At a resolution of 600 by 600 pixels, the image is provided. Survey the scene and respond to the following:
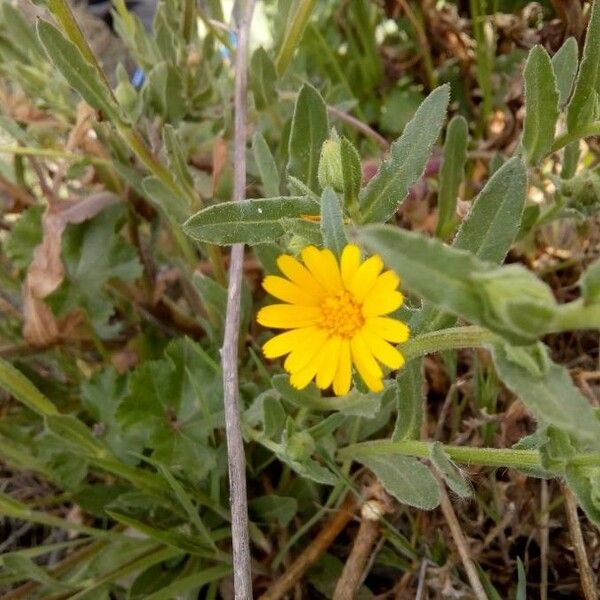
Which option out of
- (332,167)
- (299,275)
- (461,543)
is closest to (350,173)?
(332,167)

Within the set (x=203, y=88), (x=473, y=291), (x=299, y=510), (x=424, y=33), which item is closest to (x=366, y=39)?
(x=424, y=33)

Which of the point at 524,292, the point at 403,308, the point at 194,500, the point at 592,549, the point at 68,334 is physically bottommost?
the point at 592,549

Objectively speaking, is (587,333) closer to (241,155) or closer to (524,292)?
(241,155)

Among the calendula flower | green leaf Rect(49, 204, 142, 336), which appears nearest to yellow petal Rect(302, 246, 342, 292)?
the calendula flower

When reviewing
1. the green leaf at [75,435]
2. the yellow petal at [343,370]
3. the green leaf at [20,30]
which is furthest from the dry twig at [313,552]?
the green leaf at [20,30]

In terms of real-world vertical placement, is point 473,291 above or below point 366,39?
above

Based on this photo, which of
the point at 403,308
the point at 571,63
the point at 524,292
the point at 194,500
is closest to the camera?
the point at 524,292

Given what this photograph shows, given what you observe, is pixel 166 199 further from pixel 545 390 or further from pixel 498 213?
pixel 545 390
